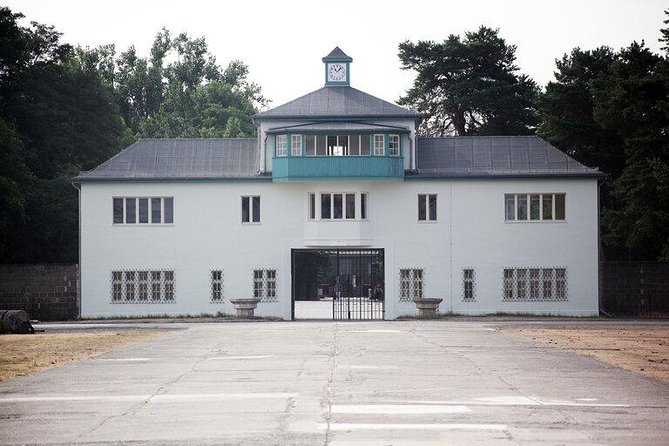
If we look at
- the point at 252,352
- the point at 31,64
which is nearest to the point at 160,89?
the point at 31,64

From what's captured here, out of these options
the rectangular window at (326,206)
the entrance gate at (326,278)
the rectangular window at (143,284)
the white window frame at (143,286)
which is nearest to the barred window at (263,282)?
the rectangular window at (326,206)

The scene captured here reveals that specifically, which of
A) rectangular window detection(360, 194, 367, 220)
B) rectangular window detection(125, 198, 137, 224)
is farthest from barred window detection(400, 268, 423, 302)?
rectangular window detection(125, 198, 137, 224)

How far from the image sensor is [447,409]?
627 inches

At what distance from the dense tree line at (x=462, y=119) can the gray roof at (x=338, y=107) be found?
1042cm

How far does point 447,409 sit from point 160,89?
→ 107721mm

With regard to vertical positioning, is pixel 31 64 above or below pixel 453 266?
above

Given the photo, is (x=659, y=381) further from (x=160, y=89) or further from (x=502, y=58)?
(x=160, y=89)

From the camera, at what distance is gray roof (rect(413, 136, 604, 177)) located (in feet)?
189

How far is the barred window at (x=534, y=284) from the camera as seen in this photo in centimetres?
5697

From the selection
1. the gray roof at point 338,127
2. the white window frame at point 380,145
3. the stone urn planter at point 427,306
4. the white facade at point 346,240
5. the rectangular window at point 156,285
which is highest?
the gray roof at point 338,127

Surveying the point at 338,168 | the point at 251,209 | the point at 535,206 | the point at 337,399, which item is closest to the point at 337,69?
the point at 338,168

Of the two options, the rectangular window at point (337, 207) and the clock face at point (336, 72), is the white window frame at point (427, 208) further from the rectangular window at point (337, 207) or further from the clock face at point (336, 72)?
the clock face at point (336, 72)

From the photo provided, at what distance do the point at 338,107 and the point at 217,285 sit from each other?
10.1 meters

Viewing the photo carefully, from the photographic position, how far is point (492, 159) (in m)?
59.0
